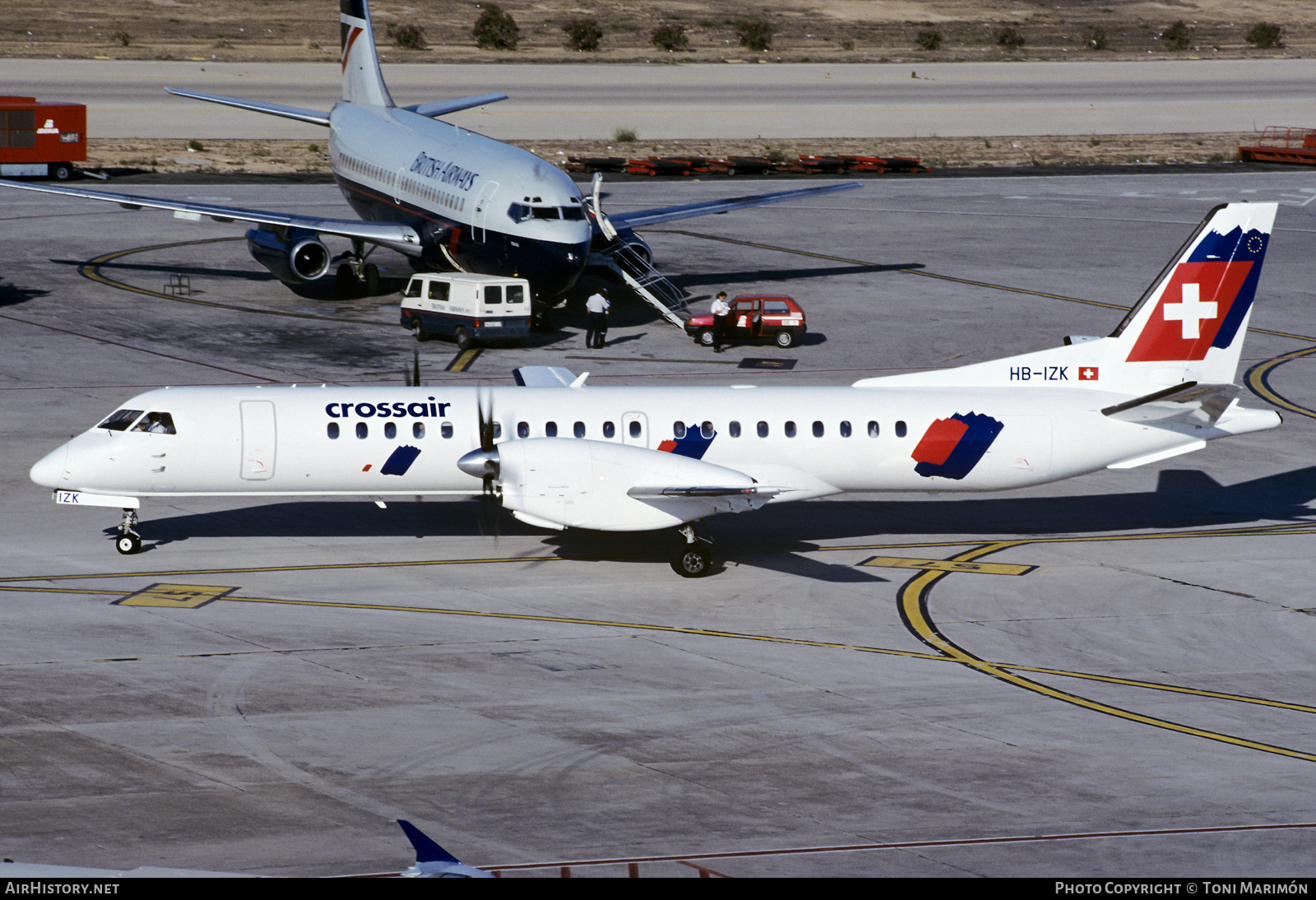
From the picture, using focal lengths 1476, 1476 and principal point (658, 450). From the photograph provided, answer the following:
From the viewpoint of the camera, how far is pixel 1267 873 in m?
17.8

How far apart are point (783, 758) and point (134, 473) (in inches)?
635

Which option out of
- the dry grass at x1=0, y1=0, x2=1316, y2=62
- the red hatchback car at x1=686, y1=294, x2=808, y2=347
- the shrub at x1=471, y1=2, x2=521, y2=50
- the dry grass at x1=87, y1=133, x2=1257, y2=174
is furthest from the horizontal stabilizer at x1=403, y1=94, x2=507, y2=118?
the shrub at x1=471, y1=2, x2=521, y2=50

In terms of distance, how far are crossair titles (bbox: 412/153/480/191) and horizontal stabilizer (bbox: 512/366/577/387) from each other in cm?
1742

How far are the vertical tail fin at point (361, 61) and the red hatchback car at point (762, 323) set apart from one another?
1942cm

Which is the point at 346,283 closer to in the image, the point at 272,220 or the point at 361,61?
the point at 272,220

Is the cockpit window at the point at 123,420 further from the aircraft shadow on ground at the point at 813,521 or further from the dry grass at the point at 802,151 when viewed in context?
the dry grass at the point at 802,151

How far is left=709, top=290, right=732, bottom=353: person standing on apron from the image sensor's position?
50.5 metres

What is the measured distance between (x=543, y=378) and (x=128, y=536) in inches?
387

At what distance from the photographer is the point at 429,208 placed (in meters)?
52.8

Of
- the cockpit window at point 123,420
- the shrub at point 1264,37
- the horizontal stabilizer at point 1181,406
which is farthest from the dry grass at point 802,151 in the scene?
the horizontal stabilizer at point 1181,406

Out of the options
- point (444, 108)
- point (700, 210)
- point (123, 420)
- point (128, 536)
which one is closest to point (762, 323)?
point (700, 210)

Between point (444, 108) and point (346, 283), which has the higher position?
point (444, 108)

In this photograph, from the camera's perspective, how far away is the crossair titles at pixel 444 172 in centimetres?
5100

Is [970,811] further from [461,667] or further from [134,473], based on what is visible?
[134,473]
